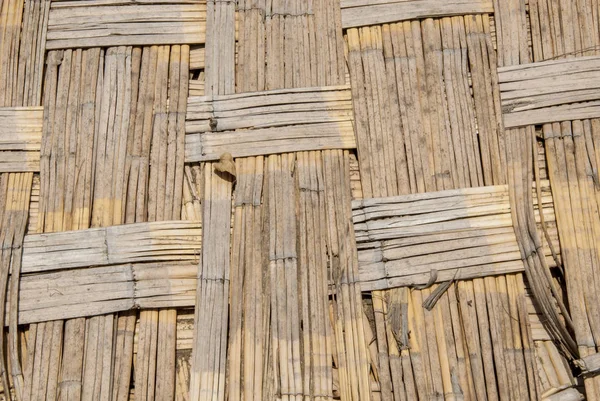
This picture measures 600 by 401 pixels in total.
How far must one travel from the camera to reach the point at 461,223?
217cm

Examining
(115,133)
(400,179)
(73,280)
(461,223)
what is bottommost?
(73,280)

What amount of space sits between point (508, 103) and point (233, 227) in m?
1.08

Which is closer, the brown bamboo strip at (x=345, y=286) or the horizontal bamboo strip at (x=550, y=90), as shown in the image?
the brown bamboo strip at (x=345, y=286)

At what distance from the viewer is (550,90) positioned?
2.26 meters

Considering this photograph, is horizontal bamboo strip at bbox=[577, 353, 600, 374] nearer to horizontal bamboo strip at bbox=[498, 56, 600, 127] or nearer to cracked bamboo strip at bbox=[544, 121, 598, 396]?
cracked bamboo strip at bbox=[544, 121, 598, 396]

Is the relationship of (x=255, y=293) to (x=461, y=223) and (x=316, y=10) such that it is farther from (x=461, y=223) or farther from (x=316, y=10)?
(x=316, y=10)

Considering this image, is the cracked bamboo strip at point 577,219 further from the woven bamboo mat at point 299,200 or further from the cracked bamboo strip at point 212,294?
the cracked bamboo strip at point 212,294

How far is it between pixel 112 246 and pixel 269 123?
70cm

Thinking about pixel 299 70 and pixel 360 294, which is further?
pixel 299 70

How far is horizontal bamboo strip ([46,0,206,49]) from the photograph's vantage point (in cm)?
238

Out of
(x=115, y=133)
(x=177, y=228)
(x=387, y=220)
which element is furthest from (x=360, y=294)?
(x=115, y=133)

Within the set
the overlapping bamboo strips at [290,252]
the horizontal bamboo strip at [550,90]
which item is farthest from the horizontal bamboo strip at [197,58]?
the horizontal bamboo strip at [550,90]

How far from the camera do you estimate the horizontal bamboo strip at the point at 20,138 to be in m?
2.27

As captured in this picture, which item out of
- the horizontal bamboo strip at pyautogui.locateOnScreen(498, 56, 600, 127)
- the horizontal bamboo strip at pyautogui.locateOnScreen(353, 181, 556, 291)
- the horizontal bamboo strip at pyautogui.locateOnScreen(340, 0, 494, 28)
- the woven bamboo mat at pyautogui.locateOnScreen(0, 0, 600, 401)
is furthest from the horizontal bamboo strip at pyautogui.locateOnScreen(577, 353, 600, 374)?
the horizontal bamboo strip at pyautogui.locateOnScreen(340, 0, 494, 28)
